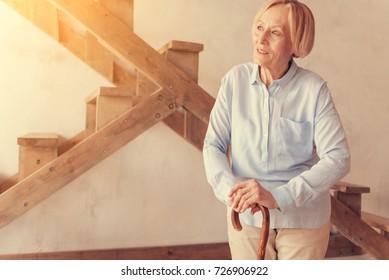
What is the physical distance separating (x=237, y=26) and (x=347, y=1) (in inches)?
33.3

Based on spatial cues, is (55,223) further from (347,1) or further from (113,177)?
(347,1)

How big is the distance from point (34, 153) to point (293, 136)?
1.36 meters

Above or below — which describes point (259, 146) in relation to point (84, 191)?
above

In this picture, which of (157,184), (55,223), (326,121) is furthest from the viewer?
(157,184)

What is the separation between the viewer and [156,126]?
114 inches

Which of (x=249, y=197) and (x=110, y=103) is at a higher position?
(x=110, y=103)

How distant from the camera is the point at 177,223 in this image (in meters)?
2.98

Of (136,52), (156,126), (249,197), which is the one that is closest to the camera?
(249,197)

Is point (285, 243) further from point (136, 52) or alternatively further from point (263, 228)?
point (136, 52)

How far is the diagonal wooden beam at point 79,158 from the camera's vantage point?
2121 millimetres

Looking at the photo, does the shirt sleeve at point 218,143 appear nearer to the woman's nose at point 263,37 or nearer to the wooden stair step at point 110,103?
the woman's nose at point 263,37

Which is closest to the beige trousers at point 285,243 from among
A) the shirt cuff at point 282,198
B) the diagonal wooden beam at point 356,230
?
the shirt cuff at point 282,198

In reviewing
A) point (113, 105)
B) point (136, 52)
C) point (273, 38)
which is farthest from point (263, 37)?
point (113, 105)
